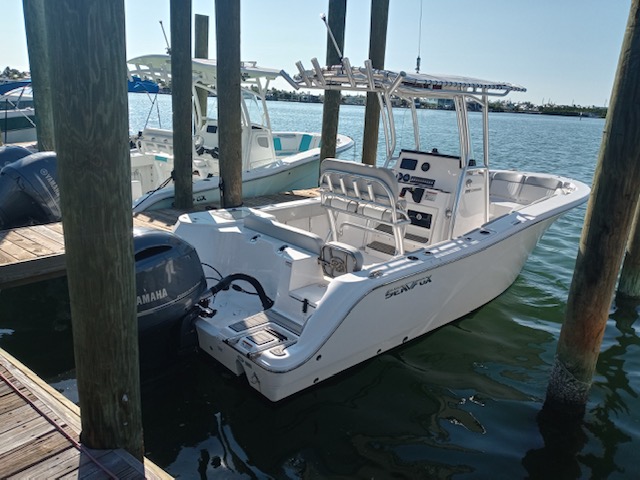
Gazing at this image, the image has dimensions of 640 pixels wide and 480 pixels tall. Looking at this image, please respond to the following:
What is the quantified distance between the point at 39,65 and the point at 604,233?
22.5 ft

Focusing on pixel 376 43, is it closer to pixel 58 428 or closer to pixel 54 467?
pixel 58 428

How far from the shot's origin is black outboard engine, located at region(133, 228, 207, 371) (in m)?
3.62

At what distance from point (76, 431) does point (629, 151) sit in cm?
342

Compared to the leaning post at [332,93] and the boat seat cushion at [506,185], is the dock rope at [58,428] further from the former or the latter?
the boat seat cushion at [506,185]

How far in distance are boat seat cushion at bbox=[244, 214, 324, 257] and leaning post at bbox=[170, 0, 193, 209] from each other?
280cm

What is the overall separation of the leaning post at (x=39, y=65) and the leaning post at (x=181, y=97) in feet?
4.93

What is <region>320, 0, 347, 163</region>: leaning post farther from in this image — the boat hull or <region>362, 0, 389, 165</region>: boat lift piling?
the boat hull

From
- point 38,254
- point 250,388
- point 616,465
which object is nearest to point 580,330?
point 616,465

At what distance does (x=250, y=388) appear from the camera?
12.6ft

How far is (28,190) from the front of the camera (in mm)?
5457

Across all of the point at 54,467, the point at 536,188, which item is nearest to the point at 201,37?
the point at 536,188

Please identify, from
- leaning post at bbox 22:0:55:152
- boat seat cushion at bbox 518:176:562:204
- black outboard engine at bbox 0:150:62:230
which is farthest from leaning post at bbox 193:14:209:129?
boat seat cushion at bbox 518:176:562:204

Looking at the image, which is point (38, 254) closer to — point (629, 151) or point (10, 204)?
point (10, 204)

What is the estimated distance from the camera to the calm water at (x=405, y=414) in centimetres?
342
